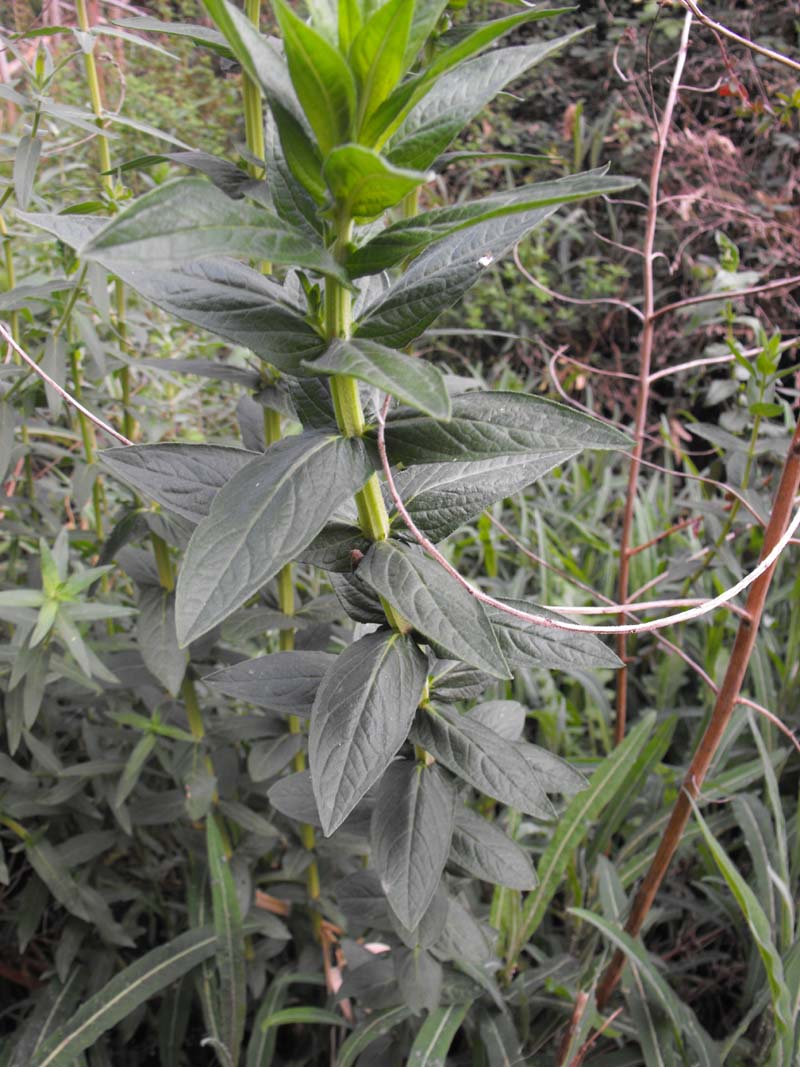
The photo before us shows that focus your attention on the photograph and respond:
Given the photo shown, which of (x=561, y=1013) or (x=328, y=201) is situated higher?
(x=328, y=201)

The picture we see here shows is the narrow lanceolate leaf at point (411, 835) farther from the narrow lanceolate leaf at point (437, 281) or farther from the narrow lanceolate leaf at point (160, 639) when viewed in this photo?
the narrow lanceolate leaf at point (437, 281)

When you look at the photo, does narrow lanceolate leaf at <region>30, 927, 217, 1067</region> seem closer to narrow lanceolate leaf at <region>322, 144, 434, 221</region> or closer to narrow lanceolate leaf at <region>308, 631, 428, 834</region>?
narrow lanceolate leaf at <region>308, 631, 428, 834</region>

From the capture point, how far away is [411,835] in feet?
2.66

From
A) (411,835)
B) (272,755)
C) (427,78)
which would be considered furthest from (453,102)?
(272,755)

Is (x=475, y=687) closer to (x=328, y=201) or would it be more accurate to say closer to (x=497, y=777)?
(x=497, y=777)

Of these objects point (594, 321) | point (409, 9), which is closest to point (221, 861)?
point (409, 9)

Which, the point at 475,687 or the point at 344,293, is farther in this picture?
the point at 475,687

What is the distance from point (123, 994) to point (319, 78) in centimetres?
122

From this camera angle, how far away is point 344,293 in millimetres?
628

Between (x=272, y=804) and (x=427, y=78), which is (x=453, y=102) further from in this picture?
(x=272, y=804)

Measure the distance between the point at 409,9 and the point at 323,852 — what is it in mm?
1129

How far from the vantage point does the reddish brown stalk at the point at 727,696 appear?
0.99 m

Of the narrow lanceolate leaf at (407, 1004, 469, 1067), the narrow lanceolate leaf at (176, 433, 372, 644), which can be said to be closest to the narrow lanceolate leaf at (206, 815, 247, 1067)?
the narrow lanceolate leaf at (407, 1004, 469, 1067)

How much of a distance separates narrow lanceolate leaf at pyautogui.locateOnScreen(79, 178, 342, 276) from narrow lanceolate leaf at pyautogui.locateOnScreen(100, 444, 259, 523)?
0.72ft
